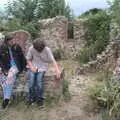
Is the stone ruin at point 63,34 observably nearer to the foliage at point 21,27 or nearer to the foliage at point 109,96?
the foliage at point 21,27

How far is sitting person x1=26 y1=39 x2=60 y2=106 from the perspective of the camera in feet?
22.6

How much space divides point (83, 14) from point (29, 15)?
2.53 meters

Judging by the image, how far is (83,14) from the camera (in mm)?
17141

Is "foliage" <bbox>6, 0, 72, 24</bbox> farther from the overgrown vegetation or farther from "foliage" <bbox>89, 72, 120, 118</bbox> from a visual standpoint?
"foliage" <bbox>89, 72, 120, 118</bbox>

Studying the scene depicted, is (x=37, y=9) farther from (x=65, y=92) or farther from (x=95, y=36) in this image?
(x=65, y=92)

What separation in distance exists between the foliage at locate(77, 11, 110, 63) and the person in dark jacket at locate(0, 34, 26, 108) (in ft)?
21.0

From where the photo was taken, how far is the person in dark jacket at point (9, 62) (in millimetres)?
6973

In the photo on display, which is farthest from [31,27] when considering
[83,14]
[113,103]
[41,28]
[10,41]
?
[113,103]

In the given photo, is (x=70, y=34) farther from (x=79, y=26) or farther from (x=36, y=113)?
(x=36, y=113)

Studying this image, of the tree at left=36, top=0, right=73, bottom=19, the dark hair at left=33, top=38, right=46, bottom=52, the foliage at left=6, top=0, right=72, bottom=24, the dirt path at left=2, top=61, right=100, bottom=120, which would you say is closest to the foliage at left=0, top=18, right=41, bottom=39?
the foliage at left=6, top=0, right=72, bottom=24

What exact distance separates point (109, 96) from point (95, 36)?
820 cm

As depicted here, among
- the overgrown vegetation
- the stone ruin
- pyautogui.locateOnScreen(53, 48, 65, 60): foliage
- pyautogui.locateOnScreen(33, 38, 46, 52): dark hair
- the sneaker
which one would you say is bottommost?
pyautogui.locateOnScreen(53, 48, 65, 60): foliage

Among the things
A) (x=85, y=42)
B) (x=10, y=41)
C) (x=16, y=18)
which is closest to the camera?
(x=10, y=41)

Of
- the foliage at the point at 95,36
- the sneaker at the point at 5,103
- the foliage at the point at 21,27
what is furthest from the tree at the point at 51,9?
the sneaker at the point at 5,103
